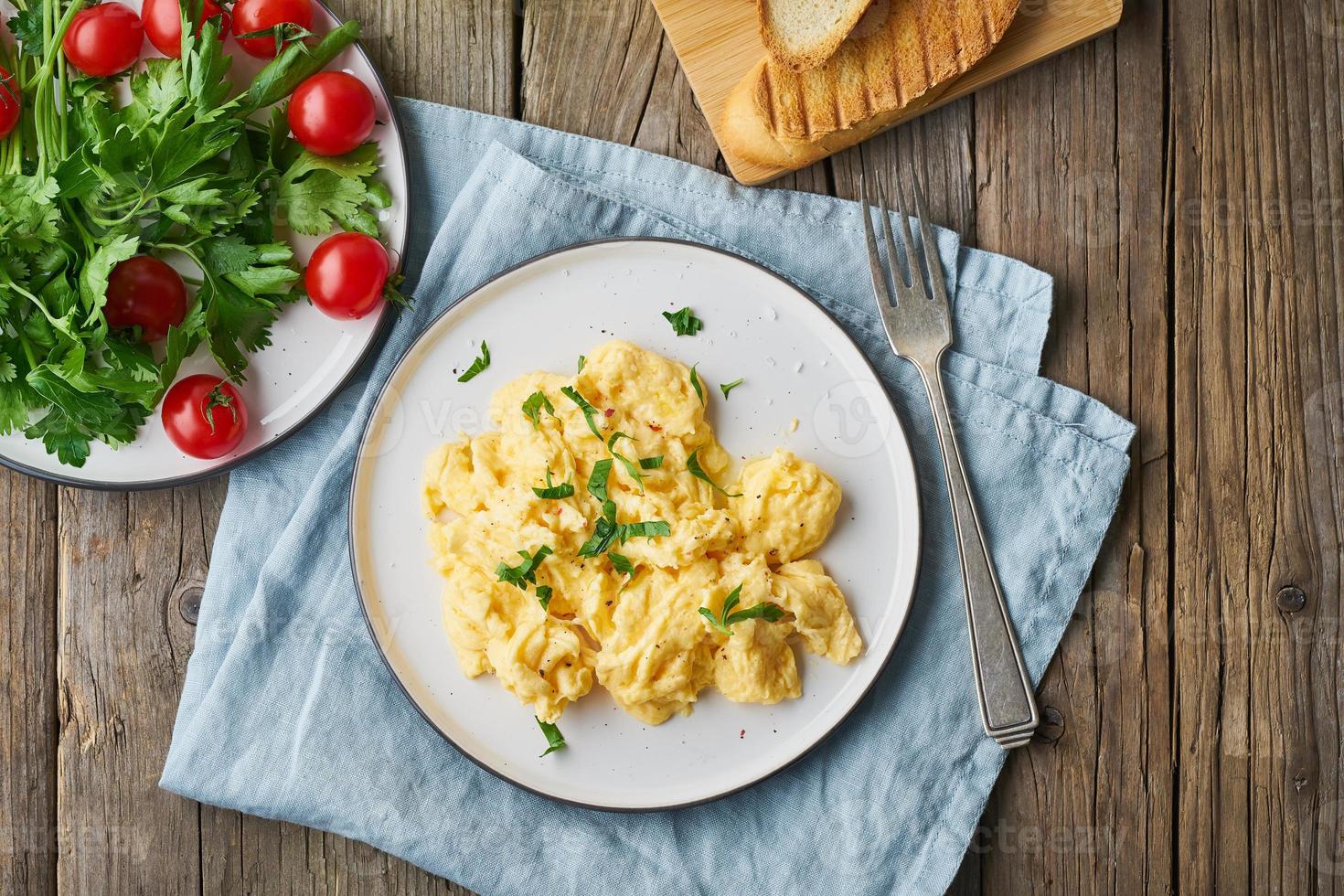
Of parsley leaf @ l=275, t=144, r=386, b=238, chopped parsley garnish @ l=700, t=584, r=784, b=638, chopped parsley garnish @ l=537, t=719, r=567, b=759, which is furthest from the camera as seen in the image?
parsley leaf @ l=275, t=144, r=386, b=238

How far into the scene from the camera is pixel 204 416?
8.53 feet

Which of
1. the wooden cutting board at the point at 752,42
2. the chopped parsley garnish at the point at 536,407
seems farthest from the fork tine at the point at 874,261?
the chopped parsley garnish at the point at 536,407

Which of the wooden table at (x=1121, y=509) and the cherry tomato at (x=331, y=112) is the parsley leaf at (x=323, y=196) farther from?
the wooden table at (x=1121, y=509)

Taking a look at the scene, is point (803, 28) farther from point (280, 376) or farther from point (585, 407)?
point (280, 376)

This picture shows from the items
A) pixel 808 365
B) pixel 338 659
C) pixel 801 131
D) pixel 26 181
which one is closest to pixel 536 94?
pixel 801 131

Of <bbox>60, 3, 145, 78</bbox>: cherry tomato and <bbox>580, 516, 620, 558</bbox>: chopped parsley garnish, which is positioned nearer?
<bbox>580, 516, 620, 558</bbox>: chopped parsley garnish

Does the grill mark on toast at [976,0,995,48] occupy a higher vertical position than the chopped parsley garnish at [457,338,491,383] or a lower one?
higher

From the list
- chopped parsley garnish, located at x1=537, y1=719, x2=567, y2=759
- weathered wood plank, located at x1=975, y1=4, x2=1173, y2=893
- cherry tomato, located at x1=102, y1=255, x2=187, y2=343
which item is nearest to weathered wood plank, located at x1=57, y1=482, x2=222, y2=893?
cherry tomato, located at x1=102, y1=255, x2=187, y2=343

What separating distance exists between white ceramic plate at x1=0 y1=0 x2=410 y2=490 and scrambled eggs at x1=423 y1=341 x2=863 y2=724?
0.50 metres

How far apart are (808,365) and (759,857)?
1398 millimetres

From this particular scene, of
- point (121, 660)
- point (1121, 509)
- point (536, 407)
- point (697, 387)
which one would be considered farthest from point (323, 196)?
point (1121, 509)

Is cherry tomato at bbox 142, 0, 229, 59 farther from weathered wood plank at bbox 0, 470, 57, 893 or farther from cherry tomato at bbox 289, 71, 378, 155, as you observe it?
weathered wood plank at bbox 0, 470, 57, 893

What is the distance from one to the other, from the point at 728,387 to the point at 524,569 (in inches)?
29.5

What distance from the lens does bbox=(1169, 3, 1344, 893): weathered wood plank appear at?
8.95 ft
